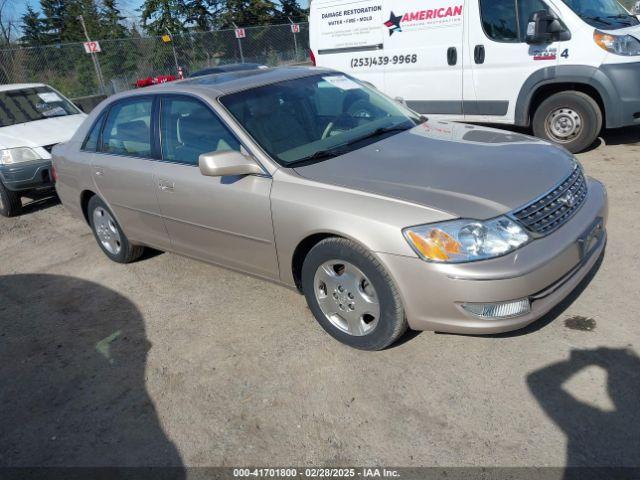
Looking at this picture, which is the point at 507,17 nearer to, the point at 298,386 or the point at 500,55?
the point at 500,55

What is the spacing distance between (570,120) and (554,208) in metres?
4.03

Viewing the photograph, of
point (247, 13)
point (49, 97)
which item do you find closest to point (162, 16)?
point (247, 13)

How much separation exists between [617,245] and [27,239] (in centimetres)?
608

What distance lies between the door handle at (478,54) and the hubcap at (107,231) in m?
4.84

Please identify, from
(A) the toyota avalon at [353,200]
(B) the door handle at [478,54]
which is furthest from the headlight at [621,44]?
(A) the toyota avalon at [353,200]

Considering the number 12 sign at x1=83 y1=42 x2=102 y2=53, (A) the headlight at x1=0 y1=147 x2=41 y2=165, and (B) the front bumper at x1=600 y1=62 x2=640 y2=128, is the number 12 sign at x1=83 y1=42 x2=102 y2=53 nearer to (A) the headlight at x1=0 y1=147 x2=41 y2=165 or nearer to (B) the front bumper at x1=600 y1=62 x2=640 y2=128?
(A) the headlight at x1=0 y1=147 x2=41 y2=165

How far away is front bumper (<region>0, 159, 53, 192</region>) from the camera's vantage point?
6.64 metres

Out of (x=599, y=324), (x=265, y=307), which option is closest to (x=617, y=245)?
(x=599, y=324)

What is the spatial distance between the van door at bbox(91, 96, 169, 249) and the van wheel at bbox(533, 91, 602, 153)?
4.70 m

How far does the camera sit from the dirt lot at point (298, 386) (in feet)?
7.91

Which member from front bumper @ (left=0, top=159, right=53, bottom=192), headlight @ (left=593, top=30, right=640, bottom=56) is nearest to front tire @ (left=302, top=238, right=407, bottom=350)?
headlight @ (left=593, top=30, right=640, bottom=56)

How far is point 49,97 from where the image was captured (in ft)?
27.1

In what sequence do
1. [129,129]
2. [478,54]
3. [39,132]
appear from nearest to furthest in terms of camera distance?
1. [129,129]
2. [478,54]
3. [39,132]

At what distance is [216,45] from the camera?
22.9 m
